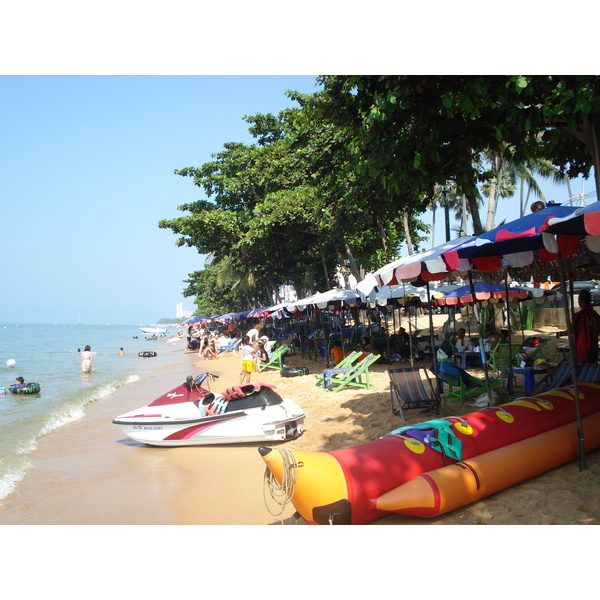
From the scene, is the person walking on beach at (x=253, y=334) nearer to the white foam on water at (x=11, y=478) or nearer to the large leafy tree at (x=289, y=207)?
the large leafy tree at (x=289, y=207)

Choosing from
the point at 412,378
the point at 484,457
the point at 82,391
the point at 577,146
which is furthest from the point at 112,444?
the point at 577,146

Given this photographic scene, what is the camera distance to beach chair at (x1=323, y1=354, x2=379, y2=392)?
9.50 meters

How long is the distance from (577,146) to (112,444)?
1026 centimetres

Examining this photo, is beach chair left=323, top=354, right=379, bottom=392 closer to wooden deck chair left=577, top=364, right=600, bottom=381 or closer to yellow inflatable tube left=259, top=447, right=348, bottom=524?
wooden deck chair left=577, top=364, right=600, bottom=381

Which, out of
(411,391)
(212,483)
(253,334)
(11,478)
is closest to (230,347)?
(253,334)

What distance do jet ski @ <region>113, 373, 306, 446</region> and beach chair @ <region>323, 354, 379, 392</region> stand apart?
237cm

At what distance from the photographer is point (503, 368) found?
7949 millimetres

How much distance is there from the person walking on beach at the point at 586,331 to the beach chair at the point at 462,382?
1307mm

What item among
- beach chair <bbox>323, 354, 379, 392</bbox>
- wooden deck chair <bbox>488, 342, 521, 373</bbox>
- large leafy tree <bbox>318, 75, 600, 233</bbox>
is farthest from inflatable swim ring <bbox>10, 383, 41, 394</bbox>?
wooden deck chair <bbox>488, 342, 521, 373</bbox>

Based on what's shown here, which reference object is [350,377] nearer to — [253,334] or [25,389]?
[253,334]

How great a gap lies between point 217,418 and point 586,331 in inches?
202

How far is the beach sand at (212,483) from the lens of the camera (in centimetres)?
382

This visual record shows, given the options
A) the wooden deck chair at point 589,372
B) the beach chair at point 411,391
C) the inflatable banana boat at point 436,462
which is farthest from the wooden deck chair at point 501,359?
the inflatable banana boat at point 436,462

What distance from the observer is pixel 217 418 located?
286 inches
